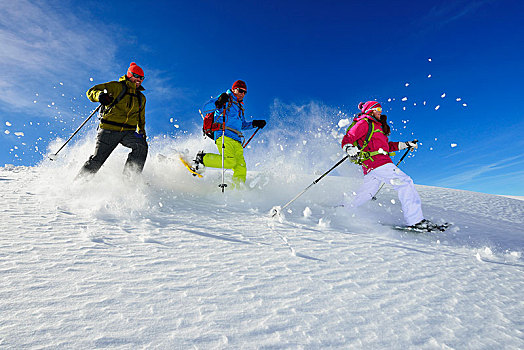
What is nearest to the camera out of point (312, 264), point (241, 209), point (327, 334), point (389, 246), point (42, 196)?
point (327, 334)

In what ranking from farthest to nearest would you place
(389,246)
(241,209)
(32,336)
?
(241,209), (389,246), (32,336)

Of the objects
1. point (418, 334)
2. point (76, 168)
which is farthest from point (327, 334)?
point (76, 168)

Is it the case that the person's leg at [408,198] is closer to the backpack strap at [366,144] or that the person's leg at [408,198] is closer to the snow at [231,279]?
the snow at [231,279]

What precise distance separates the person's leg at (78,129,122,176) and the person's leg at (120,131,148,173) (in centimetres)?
22

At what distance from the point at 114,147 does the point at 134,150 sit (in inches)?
14.9

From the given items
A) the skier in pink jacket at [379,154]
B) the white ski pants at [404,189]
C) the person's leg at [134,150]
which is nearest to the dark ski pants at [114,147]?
the person's leg at [134,150]

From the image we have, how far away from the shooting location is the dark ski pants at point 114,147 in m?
5.35

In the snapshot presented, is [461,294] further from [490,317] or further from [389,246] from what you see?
[389,246]

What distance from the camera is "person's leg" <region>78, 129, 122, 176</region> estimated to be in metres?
5.33

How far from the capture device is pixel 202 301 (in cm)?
195

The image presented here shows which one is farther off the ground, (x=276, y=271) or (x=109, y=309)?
(x=276, y=271)

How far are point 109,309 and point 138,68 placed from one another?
201 inches

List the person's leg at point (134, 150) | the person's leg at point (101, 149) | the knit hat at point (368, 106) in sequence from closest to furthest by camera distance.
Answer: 1. the person's leg at point (101, 149)
2. the knit hat at point (368, 106)
3. the person's leg at point (134, 150)

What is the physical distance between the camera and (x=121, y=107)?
18.0 ft
